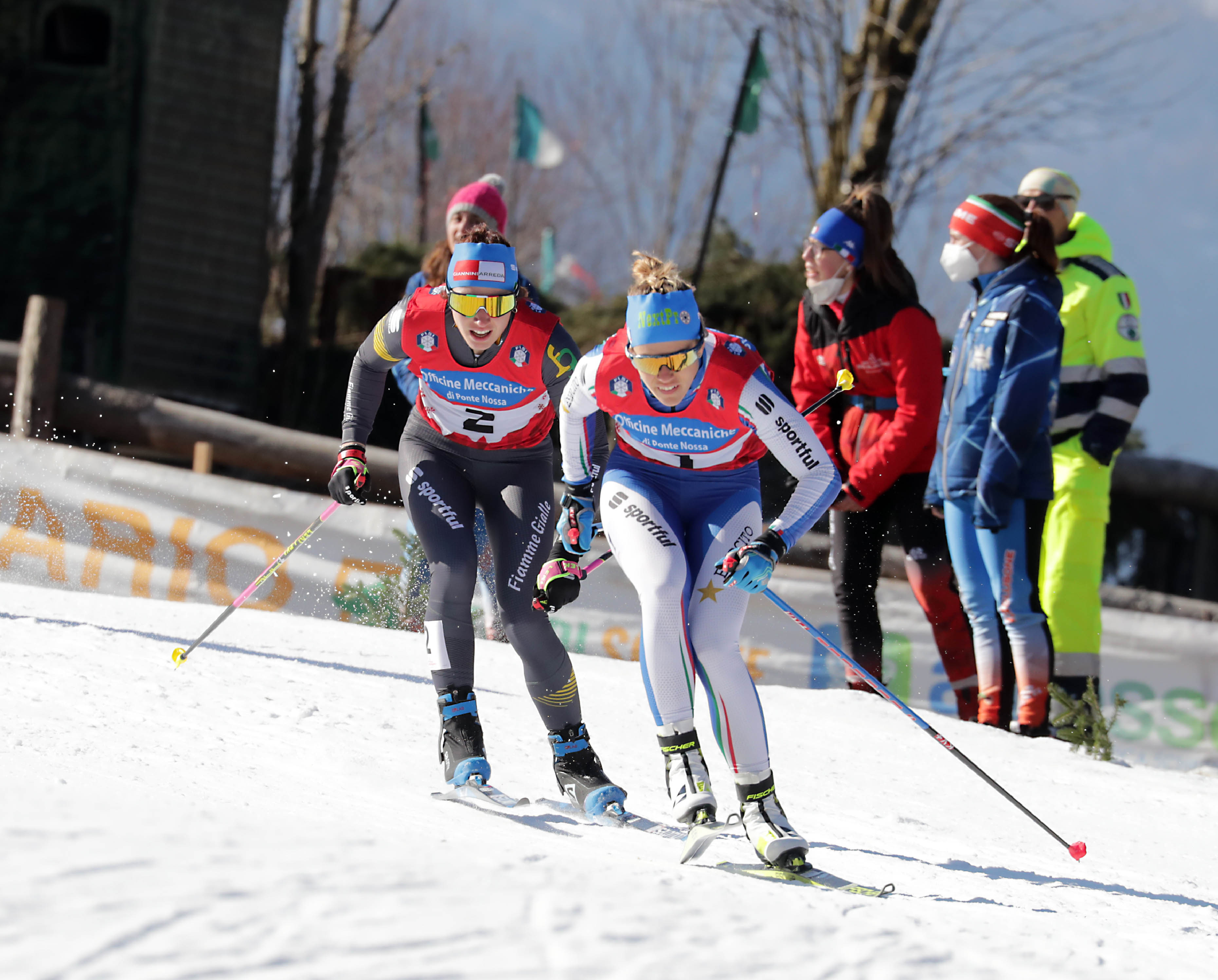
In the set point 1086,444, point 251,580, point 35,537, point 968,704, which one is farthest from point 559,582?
point 35,537

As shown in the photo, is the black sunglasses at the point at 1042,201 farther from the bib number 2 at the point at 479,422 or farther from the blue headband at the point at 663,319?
the bib number 2 at the point at 479,422

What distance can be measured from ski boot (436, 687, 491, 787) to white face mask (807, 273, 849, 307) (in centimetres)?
249

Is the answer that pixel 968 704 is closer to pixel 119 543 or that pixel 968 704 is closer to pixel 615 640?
pixel 615 640

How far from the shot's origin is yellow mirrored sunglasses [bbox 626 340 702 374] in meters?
3.76

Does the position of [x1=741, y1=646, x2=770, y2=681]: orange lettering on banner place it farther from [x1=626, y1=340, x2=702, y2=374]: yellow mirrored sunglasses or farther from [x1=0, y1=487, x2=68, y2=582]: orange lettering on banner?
[x1=0, y1=487, x2=68, y2=582]: orange lettering on banner

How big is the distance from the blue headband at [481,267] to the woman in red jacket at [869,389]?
1.84m

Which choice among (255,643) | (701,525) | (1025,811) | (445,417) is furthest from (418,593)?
(1025,811)

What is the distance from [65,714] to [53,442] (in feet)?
15.4

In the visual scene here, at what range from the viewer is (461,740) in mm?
4090

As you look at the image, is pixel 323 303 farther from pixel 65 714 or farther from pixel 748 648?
pixel 65 714

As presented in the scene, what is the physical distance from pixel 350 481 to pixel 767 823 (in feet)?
6.13

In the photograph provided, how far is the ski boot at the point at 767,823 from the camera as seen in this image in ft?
11.1

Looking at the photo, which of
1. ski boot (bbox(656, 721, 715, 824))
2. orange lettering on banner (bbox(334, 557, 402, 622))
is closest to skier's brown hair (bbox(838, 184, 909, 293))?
ski boot (bbox(656, 721, 715, 824))

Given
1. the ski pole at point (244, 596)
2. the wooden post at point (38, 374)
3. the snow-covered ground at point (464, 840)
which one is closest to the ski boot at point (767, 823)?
the snow-covered ground at point (464, 840)
